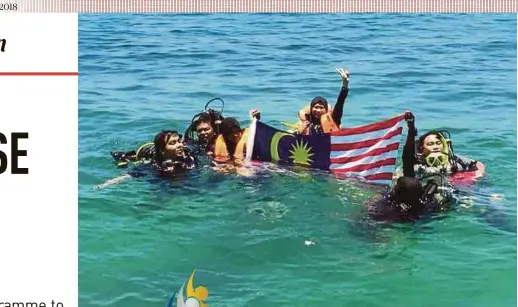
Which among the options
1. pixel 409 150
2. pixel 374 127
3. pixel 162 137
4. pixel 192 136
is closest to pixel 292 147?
pixel 374 127

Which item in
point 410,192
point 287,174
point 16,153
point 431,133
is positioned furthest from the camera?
point 287,174

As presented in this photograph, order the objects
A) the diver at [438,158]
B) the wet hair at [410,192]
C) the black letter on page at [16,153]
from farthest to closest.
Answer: the diver at [438,158]
the wet hair at [410,192]
the black letter on page at [16,153]

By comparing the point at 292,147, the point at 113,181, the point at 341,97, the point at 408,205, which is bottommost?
the point at 408,205

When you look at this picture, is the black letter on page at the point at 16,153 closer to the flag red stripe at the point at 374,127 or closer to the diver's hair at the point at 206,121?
the diver's hair at the point at 206,121

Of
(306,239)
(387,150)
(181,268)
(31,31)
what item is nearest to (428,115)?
(387,150)

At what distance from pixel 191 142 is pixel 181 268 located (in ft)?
3.21

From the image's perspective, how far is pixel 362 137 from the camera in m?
5.23

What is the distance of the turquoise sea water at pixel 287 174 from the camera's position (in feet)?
15.7

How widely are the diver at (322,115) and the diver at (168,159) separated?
33.7 inches

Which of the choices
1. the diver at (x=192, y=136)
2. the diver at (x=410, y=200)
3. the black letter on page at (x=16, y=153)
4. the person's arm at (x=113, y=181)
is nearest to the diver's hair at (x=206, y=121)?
the diver at (x=192, y=136)

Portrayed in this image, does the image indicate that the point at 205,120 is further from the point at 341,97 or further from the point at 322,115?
the point at 341,97

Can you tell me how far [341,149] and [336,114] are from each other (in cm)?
26

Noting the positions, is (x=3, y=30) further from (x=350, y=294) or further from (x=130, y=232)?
(x=350, y=294)

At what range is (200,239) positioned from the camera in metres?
4.96
